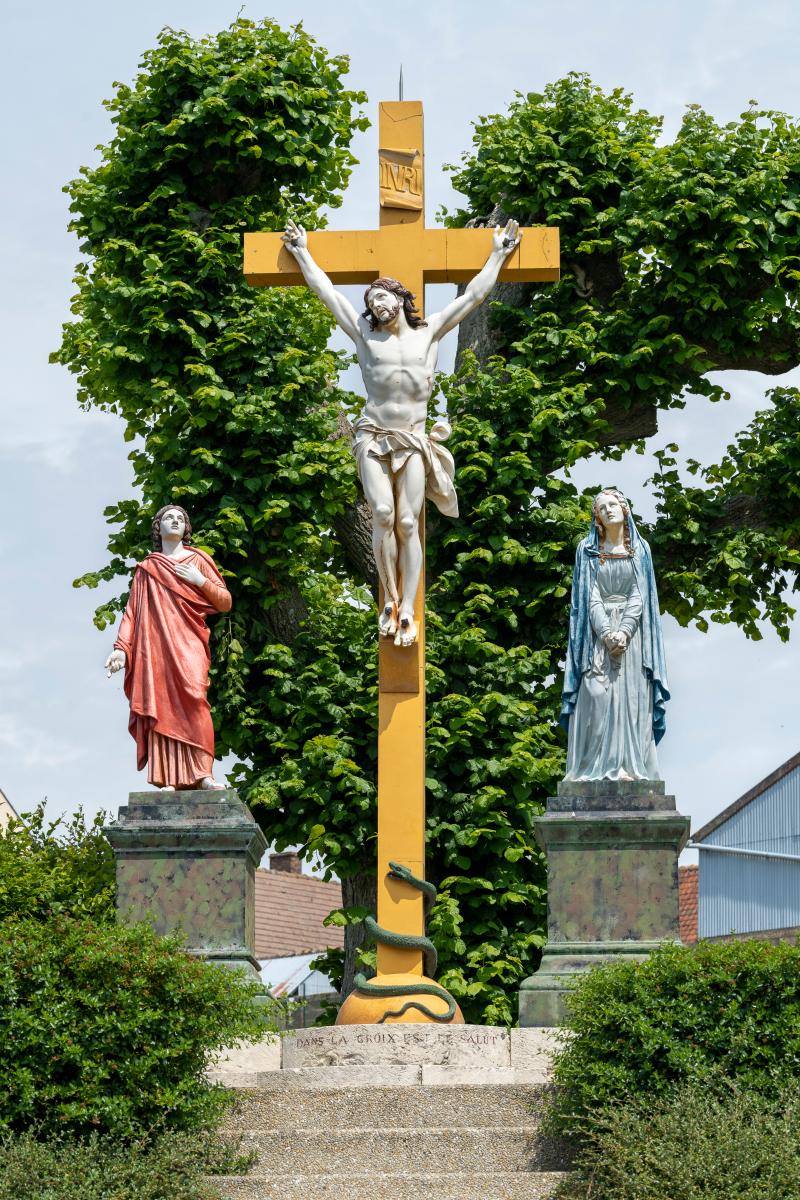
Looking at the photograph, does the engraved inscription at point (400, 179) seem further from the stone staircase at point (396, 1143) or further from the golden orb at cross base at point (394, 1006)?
the stone staircase at point (396, 1143)

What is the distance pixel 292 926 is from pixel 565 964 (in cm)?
2456

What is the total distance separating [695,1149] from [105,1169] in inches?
98.0

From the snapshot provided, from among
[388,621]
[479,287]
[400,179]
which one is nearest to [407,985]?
[388,621]

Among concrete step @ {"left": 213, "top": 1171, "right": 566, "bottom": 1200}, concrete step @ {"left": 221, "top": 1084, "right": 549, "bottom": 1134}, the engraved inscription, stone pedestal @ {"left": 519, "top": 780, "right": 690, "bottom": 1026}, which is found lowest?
concrete step @ {"left": 213, "top": 1171, "right": 566, "bottom": 1200}

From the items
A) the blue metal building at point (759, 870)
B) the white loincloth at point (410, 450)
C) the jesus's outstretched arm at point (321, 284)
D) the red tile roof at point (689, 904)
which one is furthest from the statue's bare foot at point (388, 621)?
the red tile roof at point (689, 904)

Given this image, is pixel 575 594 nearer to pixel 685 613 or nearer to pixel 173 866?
pixel 173 866

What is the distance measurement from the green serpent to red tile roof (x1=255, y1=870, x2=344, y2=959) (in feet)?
71.6

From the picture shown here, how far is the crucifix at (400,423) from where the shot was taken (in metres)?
11.6

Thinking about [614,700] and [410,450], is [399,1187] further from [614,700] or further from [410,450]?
[410,450]

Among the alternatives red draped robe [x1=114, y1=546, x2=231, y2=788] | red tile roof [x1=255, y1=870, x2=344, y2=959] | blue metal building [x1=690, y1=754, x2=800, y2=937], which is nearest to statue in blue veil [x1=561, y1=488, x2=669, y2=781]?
red draped robe [x1=114, y1=546, x2=231, y2=788]

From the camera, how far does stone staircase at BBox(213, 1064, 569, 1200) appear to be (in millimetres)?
8953

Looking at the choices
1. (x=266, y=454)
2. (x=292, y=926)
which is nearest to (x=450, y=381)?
(x=266, y=454)

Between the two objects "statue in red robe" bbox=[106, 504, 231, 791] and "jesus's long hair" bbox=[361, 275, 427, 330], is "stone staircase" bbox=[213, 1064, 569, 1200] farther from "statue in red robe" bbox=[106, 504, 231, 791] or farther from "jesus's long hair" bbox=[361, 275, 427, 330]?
"jesus's long hair" bbox=[361, 275, 427, 330]

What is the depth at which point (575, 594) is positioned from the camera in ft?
40.0
